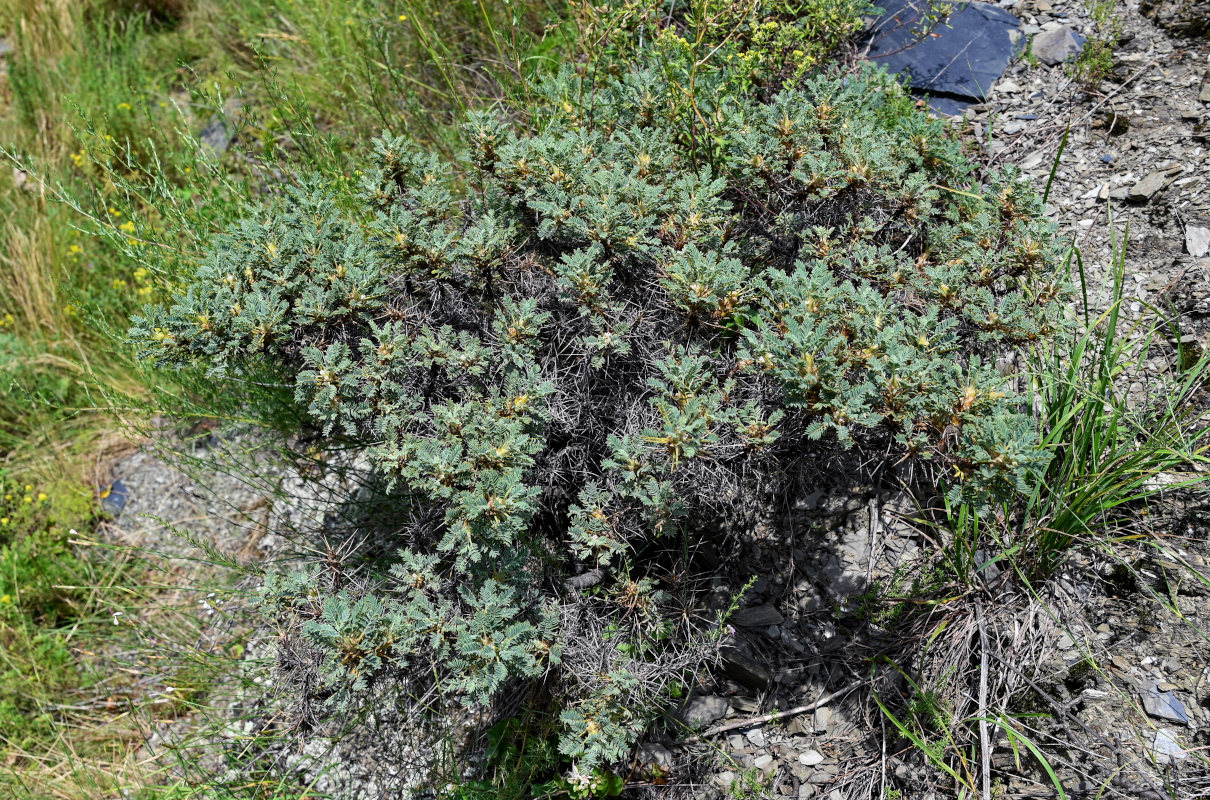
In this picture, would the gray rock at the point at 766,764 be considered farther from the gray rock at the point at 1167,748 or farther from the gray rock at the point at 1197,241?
the gray rock at the point at 1197,241

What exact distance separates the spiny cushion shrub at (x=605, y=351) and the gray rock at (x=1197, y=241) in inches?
29.0

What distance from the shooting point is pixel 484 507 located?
2062mm

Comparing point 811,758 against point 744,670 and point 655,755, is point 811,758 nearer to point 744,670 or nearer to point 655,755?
point 744,670

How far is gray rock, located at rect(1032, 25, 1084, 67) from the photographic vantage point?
3.30m

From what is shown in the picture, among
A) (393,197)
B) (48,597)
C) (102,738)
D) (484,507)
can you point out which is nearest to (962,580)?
(484,507)

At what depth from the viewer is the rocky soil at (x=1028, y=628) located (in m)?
2.17

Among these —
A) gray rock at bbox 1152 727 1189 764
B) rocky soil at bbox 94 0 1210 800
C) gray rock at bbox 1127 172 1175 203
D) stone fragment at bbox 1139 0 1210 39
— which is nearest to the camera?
gray rock at bbox 1152 727 1189 764

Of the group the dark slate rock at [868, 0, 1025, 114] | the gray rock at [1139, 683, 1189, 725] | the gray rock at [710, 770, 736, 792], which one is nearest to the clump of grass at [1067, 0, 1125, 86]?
the dark slate rock at [868, 0, 1025, 114]

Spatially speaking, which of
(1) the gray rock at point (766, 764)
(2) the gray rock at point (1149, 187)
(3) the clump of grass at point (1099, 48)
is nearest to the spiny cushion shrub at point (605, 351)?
(1) the gray rock at point (766, 764)

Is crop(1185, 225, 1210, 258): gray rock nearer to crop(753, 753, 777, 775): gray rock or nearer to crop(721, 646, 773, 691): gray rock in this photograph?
crop(721, 646, 773, 691): gray rock

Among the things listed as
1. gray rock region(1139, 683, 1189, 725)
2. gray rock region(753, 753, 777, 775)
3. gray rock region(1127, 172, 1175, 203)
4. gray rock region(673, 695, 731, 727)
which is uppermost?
gray rock region(1127, 172, 1175, 203)

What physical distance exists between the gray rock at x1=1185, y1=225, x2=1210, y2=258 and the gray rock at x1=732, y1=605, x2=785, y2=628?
2037mm

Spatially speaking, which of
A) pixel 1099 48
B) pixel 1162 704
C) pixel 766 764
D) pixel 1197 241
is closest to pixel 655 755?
pixel 766 764

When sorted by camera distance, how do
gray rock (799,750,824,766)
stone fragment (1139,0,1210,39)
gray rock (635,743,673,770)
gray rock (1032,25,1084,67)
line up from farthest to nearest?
gray rock (1032,25,1084,67) → stone fragment (1139,0,1210,39) → gray rock (635,743,673,770) → gray rock (799,750,824,766)
